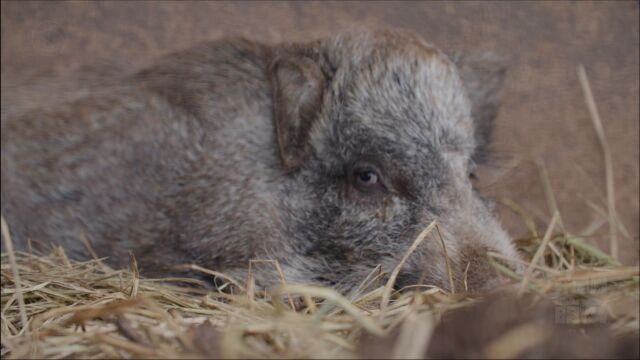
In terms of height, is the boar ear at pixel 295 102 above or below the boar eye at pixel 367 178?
above

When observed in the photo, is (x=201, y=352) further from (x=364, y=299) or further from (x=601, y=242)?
(x=601, y=242)

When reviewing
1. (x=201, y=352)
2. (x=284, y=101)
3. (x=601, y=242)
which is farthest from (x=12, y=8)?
(x=601, y=242)

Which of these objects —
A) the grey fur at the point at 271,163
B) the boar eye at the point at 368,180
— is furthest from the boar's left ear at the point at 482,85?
the boar eye at the point at 368,180

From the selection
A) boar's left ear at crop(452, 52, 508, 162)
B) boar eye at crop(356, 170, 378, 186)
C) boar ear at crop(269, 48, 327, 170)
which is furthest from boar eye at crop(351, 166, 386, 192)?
boar's left ear at crop(452, 52, 508, 162)

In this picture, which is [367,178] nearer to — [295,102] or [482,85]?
[295,102]

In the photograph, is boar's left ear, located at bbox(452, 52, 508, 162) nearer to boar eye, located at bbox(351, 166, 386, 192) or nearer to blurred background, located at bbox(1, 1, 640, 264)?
blurred background, located at bbox(1, 1, 640, 264)

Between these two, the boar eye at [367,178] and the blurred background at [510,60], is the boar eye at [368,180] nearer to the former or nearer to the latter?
the boar eye at [367,178]

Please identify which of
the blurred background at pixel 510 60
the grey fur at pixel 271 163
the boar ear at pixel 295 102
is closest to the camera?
the grey fur at pixel 271 163
